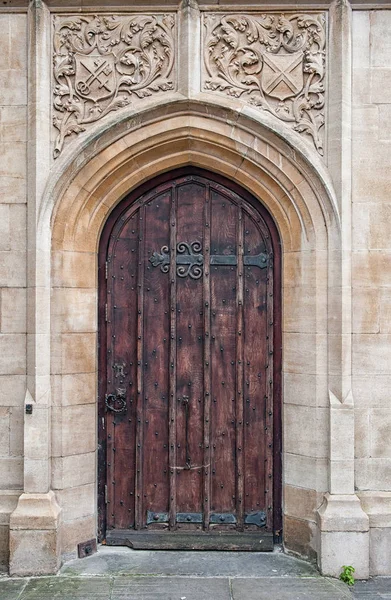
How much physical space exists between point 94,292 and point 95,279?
0.10m

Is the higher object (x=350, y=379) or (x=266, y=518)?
(x=350, y=379)

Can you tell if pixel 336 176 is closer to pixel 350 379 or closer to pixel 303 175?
pixel 303 175

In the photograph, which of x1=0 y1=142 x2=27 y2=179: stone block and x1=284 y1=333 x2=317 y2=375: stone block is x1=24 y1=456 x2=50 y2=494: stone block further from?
x1=0 y1=142 x2=27 y2=179: stone block

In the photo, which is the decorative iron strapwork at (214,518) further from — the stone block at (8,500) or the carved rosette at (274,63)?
the carved rosette at (274,63)

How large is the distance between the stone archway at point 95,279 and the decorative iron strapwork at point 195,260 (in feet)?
0.75

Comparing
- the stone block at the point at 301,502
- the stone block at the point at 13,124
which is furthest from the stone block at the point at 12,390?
the stone block at the point at 301,502

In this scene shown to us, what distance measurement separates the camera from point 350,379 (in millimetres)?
4496

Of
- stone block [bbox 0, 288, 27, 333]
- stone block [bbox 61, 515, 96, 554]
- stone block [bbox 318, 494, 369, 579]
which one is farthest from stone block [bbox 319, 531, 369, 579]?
stone block [bbox 0, 288, 27, 333]

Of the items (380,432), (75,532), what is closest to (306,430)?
(380,432)

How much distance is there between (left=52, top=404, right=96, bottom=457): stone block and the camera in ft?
15.2

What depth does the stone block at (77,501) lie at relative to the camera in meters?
4.62

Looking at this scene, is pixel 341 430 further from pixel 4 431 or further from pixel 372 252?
pixel 4 431

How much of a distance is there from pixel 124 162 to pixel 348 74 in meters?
1.79

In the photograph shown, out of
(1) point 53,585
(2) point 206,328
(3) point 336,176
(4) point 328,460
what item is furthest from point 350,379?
(1) point 53,585
